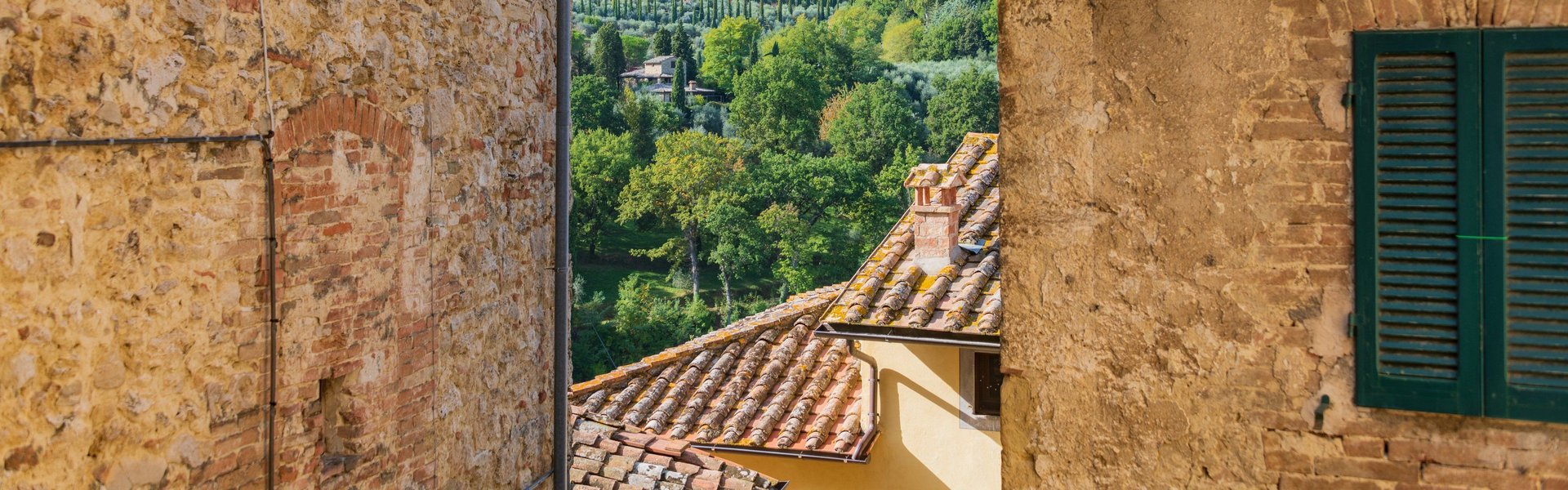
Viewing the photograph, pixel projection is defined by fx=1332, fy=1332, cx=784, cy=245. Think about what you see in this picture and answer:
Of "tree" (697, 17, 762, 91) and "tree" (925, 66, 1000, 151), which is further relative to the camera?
"tree" (697, 17, 762, 91)

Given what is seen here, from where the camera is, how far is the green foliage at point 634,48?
5950cm

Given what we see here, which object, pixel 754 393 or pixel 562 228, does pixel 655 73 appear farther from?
pixel 562 228

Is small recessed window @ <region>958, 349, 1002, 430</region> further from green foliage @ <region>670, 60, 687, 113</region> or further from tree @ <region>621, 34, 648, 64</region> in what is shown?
tree @ <region>621, 34, 648, 64</region>

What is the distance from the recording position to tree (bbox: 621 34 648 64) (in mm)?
59688

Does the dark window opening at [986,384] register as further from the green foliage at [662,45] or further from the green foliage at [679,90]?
the green foliage at [662,45]

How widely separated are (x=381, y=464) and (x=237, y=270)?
97 centimetres

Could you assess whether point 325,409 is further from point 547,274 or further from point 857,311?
point 857,311

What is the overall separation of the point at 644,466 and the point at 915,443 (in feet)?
7.13

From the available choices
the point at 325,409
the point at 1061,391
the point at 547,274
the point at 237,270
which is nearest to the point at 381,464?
the point at 325,409

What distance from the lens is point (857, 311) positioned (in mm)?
7840

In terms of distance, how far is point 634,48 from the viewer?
198 ft

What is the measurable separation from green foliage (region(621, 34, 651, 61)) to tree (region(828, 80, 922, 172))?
12.5m

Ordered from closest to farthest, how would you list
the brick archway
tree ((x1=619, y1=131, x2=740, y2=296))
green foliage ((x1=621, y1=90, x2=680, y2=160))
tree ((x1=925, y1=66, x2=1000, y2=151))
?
the brick archway
tree ((x1=619, y1=131, x2=740, y2=296))
tree ((x1=925, y1=66, x2=1000, y2=151))
green foliage ((x1=621, y1=90, x2=680, y2=160))

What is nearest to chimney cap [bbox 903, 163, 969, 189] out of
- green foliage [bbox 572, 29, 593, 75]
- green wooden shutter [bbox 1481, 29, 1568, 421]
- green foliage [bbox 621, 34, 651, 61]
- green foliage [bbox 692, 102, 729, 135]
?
green wooden shutter [bbox 1481, 29, 1568, 421]
